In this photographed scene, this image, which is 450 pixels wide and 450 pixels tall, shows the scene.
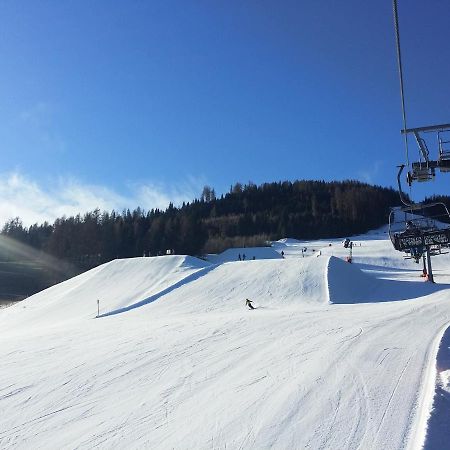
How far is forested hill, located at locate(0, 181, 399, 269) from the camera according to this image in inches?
3546

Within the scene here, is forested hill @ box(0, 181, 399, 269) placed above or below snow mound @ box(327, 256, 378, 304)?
above

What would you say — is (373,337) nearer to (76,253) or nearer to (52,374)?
(52,374)

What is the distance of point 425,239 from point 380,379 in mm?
8981

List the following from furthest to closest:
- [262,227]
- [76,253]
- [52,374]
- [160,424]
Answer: [262,227], [76,253], [52,374], [160,424]

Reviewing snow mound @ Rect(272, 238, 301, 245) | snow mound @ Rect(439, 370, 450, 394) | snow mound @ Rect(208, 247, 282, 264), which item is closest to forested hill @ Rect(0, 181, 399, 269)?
snow mound @ Rect(272, 238, 301, 245)

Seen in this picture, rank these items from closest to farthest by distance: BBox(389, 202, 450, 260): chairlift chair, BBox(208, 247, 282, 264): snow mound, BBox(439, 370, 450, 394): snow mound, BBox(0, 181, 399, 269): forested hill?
BBox(439, 370, 450, 394): snow mound
BBox(389, 202, 450, 260): chairlift chair
BBox(208, 247, 282, 264): snow mound
BBox(0, 181, 399, 269): forested hill

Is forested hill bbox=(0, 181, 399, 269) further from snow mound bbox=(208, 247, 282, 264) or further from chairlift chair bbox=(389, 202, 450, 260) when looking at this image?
chairlift chair bbox=(389, 202, 450, 260)

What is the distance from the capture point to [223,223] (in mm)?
122875

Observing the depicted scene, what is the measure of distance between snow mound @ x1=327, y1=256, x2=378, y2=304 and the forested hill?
58.1 m

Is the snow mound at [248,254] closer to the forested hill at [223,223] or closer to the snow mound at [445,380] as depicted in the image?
the forested hill at [223,223]

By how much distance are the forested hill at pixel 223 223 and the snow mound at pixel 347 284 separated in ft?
191

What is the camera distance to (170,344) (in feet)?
38.5

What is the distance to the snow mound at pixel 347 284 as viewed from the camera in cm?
2694

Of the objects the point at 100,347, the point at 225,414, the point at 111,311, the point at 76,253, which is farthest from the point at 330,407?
the point at 76,253
